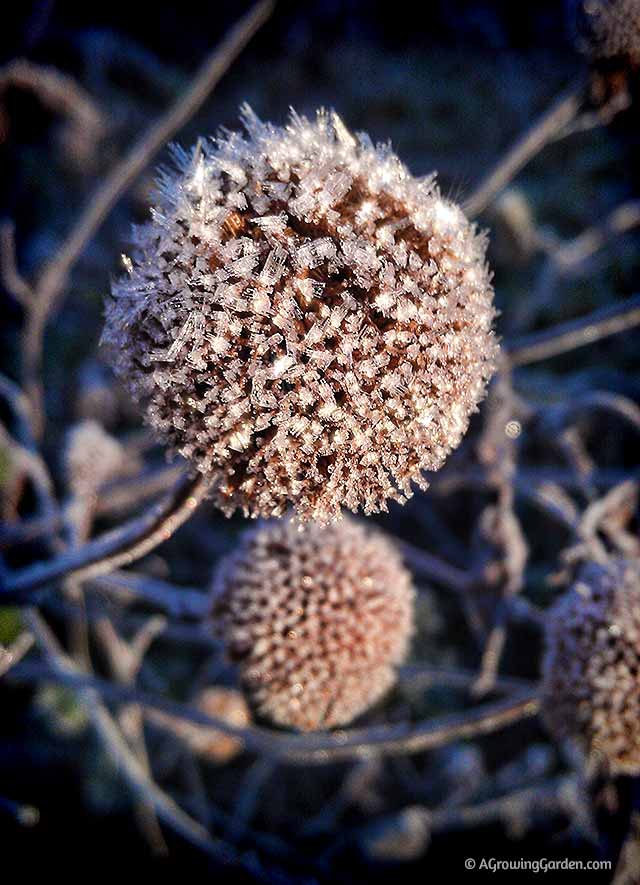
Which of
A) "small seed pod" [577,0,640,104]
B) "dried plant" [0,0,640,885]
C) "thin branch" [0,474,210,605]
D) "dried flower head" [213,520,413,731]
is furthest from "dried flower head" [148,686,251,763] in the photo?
"small seed pod" [577,0,640,104]

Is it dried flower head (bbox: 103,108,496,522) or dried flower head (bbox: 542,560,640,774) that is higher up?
dried flower head (bbox: 103,108,496,522)

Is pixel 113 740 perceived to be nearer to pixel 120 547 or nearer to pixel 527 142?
pixel 120 547

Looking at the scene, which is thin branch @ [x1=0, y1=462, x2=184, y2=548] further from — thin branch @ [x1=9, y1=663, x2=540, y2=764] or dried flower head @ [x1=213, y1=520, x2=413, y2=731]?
dried flower head @ [x1=213, y1=520, x2=413, y2=731]

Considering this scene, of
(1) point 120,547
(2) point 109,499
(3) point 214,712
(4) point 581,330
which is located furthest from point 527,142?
(3) point 214,712

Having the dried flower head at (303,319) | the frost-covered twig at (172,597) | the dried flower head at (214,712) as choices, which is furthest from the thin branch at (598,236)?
the dried flower head at (214,712)

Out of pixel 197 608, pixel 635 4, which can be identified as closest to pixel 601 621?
pixel 197 608

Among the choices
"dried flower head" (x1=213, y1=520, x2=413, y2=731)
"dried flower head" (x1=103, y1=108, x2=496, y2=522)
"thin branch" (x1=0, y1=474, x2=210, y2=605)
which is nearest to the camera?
"dried flower head" (x1=103, y1=108, x2=496, y2=522)

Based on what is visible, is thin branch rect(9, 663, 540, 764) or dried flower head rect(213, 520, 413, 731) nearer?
dried flower head rect(213, 520, 413, 731)
